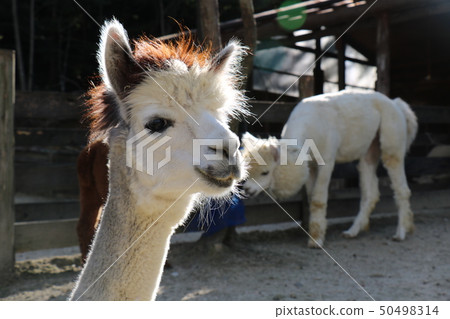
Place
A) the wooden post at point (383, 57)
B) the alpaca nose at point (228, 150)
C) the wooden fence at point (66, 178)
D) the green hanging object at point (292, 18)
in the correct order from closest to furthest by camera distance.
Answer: the alpaca nose at point (228, 150)
the wooden fence at point (66, 178)
the wooden post at point (383, 57)
the green hanging object at point (292, 18)

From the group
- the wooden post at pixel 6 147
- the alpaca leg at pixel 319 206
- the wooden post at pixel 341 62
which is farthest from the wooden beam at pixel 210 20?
the wooden post at pixel 341 62

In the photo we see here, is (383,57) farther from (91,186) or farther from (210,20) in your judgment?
(91,186)

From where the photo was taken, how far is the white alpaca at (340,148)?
17.3 feet

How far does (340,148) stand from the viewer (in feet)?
19.3

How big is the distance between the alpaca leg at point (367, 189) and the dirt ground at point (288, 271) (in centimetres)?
16

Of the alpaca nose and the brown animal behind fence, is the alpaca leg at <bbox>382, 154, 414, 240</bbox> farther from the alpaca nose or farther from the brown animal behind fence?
the alpaca nose

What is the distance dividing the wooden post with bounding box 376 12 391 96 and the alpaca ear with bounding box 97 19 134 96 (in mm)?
5743

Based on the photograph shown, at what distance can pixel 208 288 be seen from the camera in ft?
13.5

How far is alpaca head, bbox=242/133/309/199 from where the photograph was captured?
5004 mm

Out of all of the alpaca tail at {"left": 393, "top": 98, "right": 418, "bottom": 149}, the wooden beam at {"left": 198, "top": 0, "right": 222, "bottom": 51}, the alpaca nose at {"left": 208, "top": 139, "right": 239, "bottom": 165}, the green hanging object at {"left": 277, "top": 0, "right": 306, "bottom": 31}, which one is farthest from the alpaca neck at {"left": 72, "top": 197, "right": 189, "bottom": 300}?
the green hanging object at {"left": 277, "top": 0, "right": 306, "bottom": 31}

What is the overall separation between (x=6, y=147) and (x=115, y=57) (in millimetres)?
2556

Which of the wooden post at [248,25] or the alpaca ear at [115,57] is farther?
the wooden post at [248,25]

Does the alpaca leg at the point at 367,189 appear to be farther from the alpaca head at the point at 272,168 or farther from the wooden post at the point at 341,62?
the wooden post at the point at 341,62

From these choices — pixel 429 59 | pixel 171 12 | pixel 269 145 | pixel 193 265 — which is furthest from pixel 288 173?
pixel 171 12
